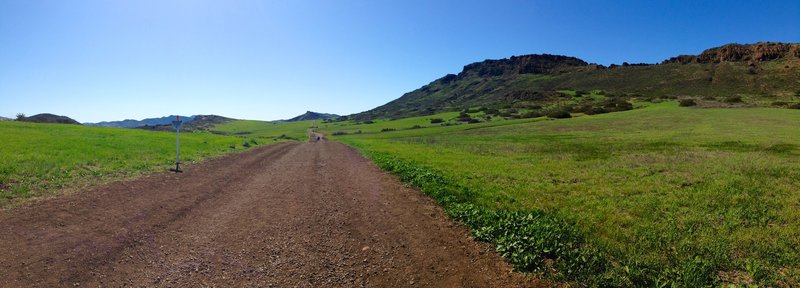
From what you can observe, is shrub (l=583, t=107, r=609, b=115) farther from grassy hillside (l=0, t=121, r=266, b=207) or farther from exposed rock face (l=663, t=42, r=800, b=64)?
exposed rock face (l=663, t=42, r=800, b=64)

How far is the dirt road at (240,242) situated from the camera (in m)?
6.88

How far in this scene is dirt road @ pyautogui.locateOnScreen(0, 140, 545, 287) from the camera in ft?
22.6

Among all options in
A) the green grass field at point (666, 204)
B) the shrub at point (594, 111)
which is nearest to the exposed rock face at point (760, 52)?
the shrub at point (594, 111)

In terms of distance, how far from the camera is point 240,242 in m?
8.78

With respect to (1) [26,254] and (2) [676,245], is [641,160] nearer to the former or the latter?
(2) [676,245]

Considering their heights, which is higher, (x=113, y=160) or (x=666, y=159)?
(x=113, y=160)

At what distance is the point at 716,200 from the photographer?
468 inches

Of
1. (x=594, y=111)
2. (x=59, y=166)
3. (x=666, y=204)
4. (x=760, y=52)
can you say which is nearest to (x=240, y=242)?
(x=666, y=204)

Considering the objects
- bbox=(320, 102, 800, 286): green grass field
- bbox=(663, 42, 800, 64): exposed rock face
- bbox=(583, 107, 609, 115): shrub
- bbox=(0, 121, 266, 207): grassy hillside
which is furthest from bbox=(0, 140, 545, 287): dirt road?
bbox=(663, 42, 800, 64): exposed rock face

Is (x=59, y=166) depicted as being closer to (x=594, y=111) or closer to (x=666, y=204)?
(x=666, y=204)

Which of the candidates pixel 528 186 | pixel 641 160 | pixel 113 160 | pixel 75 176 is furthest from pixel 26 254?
pixel 641 160

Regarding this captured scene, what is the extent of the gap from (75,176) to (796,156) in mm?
33922

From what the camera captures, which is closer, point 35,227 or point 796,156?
point 35,227

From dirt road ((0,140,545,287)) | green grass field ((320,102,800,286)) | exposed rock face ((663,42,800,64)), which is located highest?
exposed rock face ((663,42,800,64))
